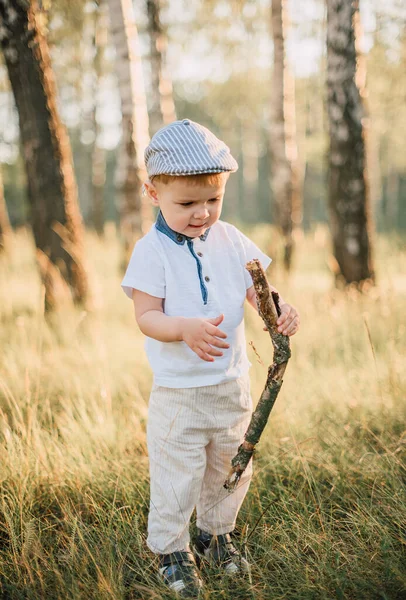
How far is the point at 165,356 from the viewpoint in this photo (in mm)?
1865

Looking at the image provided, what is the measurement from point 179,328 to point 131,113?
5.08 m

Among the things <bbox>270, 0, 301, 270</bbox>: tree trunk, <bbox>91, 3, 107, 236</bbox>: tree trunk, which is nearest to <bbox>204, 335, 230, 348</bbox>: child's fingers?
<bbox>270, 0, 301, 270</bbox>: tree trunk

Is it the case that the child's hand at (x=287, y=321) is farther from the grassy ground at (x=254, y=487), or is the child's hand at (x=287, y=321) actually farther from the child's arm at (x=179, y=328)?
the grassy ground at (x=254, y=487)

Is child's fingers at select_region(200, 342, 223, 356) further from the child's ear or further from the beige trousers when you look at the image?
the child's ear

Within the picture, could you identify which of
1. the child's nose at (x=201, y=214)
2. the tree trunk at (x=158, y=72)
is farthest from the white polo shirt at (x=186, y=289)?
the tree trunk at (x=158, y=72)

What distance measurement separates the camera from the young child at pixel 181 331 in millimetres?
1747

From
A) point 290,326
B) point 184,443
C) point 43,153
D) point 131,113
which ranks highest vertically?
point 131,113

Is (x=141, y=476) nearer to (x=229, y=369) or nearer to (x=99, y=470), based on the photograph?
(x=99, y=470)

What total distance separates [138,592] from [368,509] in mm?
972

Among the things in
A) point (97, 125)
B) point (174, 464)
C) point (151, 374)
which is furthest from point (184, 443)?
point (97, 125)

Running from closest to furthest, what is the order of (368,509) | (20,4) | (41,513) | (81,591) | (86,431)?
(81,591) < (368,509) < (41,513) < (86,431) < (20,4)

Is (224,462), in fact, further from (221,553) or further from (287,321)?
(287,321)

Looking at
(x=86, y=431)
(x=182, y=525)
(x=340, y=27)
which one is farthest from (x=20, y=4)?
(x=182, y=525)

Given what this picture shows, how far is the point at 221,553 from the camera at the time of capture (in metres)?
2.00
